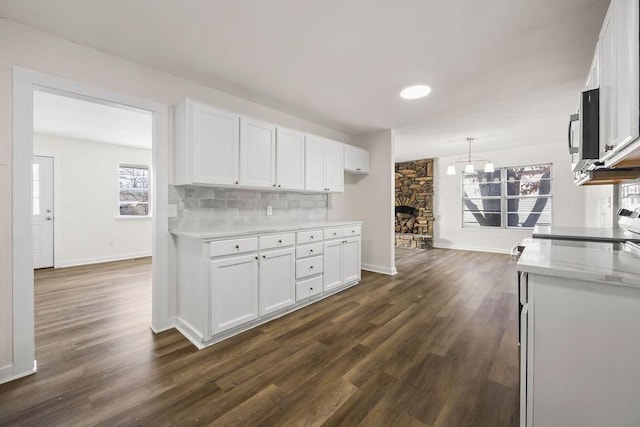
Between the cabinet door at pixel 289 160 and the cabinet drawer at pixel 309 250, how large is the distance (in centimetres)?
74

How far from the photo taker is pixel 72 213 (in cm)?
512

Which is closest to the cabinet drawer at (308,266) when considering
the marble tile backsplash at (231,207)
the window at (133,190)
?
the marble tile backsplash at (231,207)

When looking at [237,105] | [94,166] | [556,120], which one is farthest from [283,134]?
[94,166]

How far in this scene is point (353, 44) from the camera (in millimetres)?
2064

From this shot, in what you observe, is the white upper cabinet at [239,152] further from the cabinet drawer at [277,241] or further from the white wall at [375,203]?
the white wall at [375,203]

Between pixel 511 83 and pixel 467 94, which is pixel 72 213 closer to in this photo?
pixel 467 94

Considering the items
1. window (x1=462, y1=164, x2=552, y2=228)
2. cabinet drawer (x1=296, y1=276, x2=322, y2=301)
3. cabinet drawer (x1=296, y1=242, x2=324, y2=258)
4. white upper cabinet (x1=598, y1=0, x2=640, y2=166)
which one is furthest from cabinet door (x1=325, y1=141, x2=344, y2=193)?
window (x1=462, y1=164, x2=552, y2=228)

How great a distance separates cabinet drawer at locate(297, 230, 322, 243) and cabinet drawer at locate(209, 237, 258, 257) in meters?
0.60

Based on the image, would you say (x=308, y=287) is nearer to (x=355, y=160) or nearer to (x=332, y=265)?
(x=332, y=265)

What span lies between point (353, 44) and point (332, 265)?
2.42 meters

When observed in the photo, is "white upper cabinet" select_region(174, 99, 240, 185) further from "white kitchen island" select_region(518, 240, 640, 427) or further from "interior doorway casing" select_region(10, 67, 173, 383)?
"white kitchen island" select_region(518, 240, 640, 427)

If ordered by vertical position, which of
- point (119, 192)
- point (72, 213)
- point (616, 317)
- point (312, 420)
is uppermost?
point (119, 192)

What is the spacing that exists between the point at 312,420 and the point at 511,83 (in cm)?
339

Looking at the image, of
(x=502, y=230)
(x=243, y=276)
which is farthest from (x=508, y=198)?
(x=243, y=276)
